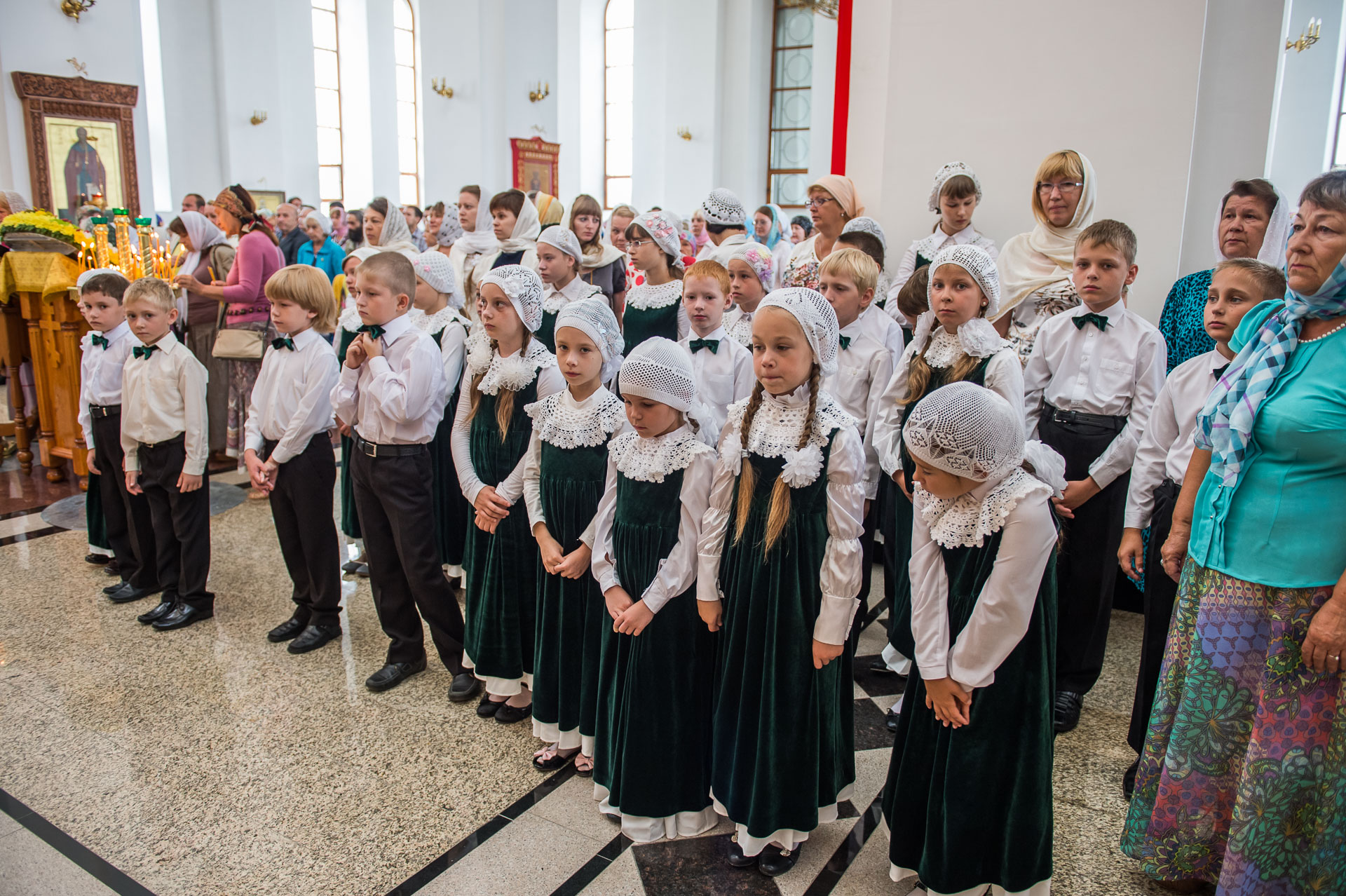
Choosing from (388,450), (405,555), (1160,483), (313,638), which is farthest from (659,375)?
(313,638)

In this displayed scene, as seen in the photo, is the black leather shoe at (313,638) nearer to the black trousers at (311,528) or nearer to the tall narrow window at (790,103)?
the black trousers at (311,528)

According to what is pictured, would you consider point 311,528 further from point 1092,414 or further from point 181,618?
point 1092,414

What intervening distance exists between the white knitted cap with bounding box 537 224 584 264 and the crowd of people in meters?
0.03

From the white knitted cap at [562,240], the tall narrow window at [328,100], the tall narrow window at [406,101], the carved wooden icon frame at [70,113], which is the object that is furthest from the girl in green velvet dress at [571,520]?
the tall narrow window at [406,101]

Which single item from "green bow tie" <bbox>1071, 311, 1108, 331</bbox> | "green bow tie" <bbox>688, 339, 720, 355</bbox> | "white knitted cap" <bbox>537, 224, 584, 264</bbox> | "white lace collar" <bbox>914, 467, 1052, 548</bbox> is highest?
"white knitted cap" <bbox>537, 224, 584, 264</bbox>

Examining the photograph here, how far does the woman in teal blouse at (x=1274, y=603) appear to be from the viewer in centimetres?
171

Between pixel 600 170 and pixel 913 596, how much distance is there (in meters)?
16.4

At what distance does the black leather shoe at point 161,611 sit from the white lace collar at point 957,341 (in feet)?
11.2

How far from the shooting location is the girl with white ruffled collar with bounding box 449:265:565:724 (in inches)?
110

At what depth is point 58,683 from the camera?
126 inches

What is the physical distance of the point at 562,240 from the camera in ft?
12.4

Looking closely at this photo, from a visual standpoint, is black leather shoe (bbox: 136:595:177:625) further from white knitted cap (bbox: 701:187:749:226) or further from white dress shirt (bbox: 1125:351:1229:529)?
white dress shirt (bbox: 1125:351:1229:529)

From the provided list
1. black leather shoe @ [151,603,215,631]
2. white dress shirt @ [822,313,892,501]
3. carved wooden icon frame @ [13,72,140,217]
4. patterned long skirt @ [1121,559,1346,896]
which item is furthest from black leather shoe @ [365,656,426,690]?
carved wooden icon frame @ [13,72,140,217]

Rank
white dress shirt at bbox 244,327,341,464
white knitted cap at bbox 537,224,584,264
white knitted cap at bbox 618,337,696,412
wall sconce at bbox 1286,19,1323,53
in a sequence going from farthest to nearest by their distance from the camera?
wall sconce at bbox 1286,19,1323,53, white knitted cap at bbox 537,224,584,264, white dress shirt at bbox 244,327,341,464, white knitted cap at bbox 618,337,696,412
